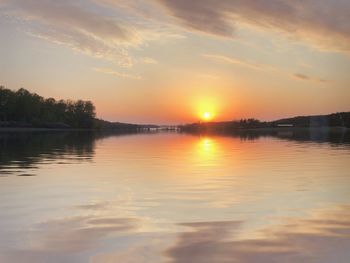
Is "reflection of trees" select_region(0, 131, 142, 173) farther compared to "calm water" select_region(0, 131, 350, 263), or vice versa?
"reflection of trees" select_region(0, 131, 142, 173)

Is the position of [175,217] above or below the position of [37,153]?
below

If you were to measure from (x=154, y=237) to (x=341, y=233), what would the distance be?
5.29 metres

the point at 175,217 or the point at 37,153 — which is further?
the point at 37,153

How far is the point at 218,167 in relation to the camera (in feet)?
112

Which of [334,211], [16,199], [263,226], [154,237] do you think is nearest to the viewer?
[154,237]

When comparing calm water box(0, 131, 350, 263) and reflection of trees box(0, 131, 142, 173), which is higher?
reflection of trees box(0, 131, 142, 173)

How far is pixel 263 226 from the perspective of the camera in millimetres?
14414

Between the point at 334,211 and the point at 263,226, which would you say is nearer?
the point at 263,226

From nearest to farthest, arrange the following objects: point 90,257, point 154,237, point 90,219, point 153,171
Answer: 1. point 90,257
2. point 154,237
3. point 90,219
4. point 153,171

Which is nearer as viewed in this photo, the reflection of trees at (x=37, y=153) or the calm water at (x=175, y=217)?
the calm water at (x=175, y=217)

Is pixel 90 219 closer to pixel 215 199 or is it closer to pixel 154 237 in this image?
pixel 154 237

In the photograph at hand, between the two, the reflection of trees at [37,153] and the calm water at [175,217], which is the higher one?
the reflection of trees at [37,153]

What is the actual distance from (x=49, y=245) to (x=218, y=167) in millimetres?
23078

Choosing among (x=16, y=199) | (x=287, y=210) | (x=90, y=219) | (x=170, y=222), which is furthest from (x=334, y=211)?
(x=16, y=199)
